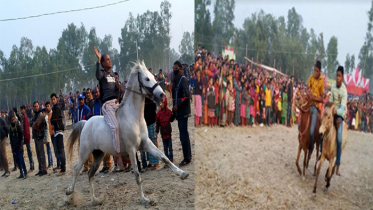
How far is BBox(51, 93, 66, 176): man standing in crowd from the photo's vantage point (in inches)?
136

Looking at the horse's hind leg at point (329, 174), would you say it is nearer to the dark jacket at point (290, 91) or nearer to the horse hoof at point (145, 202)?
the dark jacket at point (290, 91)

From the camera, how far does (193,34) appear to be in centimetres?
352

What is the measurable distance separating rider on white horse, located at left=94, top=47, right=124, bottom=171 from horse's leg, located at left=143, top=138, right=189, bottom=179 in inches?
11.2

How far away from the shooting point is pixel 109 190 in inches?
129

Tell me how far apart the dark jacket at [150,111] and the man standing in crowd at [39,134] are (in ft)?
3.76

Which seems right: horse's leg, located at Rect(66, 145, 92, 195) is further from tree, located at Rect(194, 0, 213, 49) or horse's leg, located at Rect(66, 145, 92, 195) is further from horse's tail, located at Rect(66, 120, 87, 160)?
tree, located at Rect(194, 0, 213, 49)

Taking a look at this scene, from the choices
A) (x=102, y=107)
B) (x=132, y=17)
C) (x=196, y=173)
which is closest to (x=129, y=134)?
(x=102, y=107)

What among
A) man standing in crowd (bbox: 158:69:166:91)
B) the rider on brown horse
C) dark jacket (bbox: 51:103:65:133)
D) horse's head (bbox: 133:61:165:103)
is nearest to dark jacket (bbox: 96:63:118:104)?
horse's head (bbox: 133:61:165:103)

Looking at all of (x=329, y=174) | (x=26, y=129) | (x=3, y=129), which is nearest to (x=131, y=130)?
(x=26, y=129)

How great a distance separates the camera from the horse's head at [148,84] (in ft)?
9.92

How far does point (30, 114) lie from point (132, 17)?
1553 millimetres

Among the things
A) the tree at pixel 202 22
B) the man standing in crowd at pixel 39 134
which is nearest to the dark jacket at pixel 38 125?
the man standing in crowd at pixel 39 134

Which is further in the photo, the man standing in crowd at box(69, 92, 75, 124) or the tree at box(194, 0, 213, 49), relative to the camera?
the tree at box(194, 0, 213, 49)

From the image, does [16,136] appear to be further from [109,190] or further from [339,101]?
[339,101]
